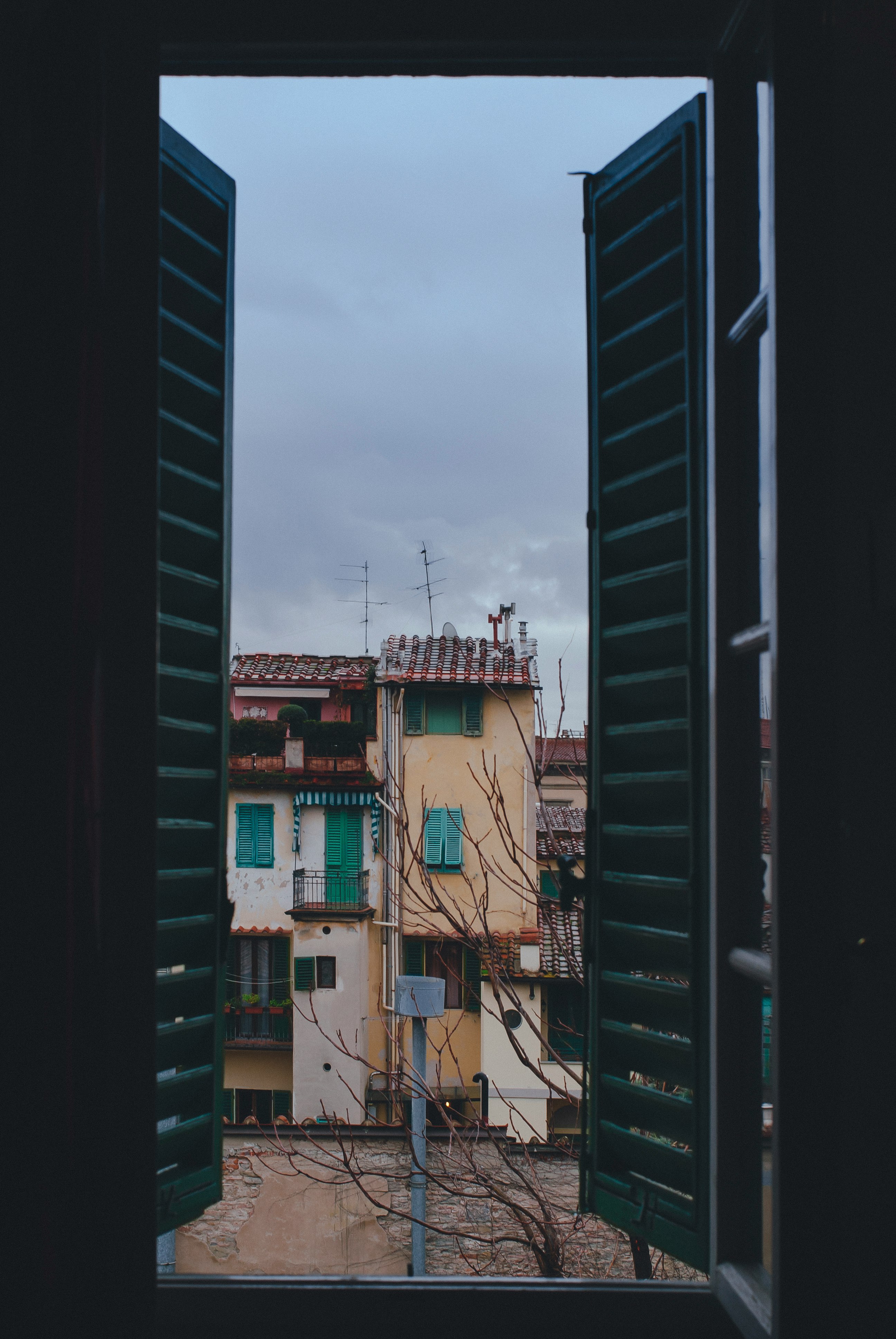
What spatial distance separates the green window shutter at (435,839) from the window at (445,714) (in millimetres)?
951

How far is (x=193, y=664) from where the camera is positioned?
1150mm

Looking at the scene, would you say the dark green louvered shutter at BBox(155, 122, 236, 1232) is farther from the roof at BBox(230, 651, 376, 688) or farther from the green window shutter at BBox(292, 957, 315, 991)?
the green window shutter at BBox(292, 957, 315, 991)

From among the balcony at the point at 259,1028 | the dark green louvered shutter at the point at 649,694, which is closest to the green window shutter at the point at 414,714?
the balcony at the point at 259,1028

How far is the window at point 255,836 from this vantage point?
9969 mm

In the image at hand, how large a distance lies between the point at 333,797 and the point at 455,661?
2.21 meters

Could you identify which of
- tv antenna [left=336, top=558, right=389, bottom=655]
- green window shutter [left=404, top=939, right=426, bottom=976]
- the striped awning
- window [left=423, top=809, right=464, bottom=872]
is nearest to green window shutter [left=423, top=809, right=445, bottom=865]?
window [left=423, top=809, right=464, bottom=872]

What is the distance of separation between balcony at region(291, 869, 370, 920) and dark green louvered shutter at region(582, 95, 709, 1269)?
348 inches

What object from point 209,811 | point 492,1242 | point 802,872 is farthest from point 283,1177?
point 802,872

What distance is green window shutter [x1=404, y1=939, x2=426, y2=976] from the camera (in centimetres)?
930

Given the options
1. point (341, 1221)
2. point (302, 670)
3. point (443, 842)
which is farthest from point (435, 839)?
point (341, 1221)

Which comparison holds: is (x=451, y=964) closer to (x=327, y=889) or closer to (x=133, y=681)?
(x=327, y=889)

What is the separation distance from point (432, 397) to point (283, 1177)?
21.8 feet

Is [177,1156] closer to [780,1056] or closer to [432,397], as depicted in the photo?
[780,1056]

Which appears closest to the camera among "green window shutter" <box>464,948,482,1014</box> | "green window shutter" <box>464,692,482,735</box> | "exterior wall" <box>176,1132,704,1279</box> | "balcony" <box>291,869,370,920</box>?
"exterior wall" <box>176,1132,704,1279</box>
